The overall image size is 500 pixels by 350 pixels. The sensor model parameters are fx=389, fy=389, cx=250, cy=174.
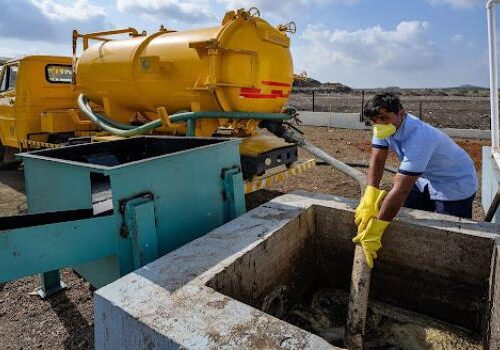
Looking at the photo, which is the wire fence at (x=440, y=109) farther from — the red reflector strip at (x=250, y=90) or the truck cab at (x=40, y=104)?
the truck cab at (x=40, y=104)

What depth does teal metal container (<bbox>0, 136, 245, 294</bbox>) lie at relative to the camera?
213 centimetres

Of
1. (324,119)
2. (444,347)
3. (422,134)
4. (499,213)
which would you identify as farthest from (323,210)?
(324,119)

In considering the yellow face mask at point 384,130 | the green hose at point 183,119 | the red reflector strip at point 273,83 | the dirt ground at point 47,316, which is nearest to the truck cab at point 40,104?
the green hose at point 183,119

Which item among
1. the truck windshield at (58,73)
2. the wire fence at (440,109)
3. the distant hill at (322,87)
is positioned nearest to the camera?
the truck windshield at (58,73)

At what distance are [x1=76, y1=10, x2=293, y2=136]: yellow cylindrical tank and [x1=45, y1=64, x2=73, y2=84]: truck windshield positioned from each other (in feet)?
5.96

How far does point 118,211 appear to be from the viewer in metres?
2.28

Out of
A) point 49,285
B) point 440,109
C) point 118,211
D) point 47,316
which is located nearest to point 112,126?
point 49,285

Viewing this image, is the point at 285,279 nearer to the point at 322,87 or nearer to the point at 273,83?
the point at 273,83

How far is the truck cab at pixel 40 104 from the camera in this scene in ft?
23.5

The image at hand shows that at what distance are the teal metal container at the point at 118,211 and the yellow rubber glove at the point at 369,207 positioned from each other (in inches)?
38.3

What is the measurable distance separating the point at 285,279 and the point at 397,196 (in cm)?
109

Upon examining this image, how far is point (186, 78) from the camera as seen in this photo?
16.8 ft

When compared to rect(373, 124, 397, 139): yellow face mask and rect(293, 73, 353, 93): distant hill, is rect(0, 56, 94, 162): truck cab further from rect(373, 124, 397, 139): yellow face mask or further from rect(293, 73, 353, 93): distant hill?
rect(293, 73, 353, 93): distant hill

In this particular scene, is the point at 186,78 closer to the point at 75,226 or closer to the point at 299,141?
the point at 299,141
